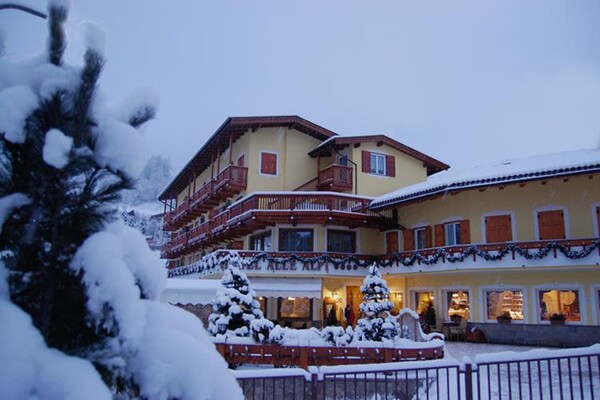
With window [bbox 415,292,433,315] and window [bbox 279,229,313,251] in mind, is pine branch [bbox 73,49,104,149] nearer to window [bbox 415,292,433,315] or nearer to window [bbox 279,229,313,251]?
window [bbox 279,229,313,251]

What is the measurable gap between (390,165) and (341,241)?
670cm

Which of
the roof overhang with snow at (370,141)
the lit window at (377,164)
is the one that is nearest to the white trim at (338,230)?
the lit window at (377,164)

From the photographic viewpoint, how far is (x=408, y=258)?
82.5 ft

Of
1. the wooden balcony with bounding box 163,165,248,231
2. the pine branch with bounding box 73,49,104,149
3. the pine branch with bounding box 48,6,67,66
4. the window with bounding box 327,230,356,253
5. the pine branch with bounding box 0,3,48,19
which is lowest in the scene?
the pine branch with bounding box 73,49,104,149

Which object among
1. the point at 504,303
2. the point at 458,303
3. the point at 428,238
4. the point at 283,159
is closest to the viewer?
the point at 504,303

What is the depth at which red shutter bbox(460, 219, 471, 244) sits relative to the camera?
79.8ft

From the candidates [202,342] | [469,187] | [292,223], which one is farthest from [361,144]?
[202,342]

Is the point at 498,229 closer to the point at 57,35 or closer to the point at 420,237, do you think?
the point at 420,237

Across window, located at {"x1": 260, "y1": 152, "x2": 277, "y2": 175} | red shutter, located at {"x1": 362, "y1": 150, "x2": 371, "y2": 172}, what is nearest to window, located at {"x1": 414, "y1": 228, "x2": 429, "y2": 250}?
red shutter, located at {"x1": 362, "y1": 150, "x2": 371, "y2": 172}

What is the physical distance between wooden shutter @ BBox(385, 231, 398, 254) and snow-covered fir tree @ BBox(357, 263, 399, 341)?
12.1m

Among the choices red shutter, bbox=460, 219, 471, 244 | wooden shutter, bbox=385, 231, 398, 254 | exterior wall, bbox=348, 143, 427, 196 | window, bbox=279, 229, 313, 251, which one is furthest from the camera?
exterior wall, bbox=348, 143, 427, 196

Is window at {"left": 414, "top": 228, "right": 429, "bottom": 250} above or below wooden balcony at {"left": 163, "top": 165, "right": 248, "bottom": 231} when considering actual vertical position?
below

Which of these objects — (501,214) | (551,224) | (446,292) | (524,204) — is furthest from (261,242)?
(551,224)

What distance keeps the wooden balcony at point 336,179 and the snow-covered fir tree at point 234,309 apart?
12708 mm
